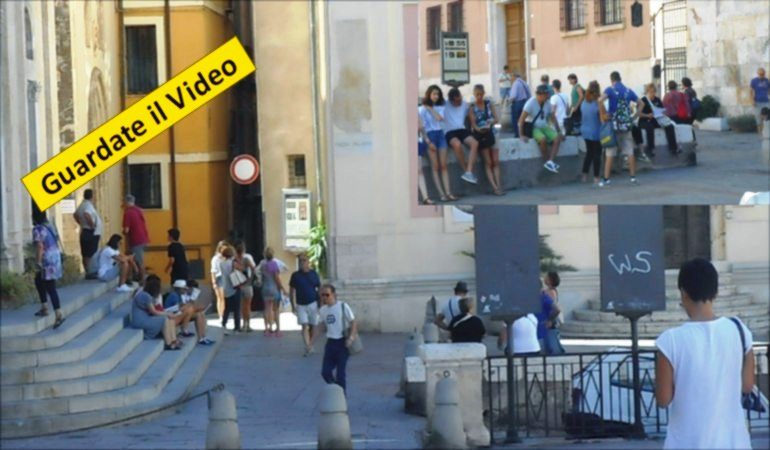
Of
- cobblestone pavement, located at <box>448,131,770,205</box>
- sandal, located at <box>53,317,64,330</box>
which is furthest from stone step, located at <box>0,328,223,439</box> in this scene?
cobblestone pavement, located at <box>448,131,770,205</box>

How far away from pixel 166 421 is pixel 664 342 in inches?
444

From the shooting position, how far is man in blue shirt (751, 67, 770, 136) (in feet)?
20.7

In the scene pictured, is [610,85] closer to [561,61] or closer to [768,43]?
[561,61]

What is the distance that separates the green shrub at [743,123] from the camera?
251 inches

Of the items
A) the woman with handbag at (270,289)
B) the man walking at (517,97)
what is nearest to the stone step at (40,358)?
the woman with handbag at (270,289)

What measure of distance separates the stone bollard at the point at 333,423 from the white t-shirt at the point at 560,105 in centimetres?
711

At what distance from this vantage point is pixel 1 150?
21375 millimetres

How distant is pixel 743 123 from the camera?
21.1 feet

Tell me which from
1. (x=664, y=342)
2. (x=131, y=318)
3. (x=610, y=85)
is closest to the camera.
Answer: (x=664, y=342)

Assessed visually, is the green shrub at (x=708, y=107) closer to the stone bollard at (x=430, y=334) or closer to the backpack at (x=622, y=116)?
the backpack at (x=622, y=116)

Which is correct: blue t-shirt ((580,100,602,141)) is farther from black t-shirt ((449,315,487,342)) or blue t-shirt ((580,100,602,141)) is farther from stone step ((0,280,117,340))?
stone step ((0,280,117,340))

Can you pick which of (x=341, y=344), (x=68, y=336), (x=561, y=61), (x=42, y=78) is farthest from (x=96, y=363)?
(x=561, y=61)

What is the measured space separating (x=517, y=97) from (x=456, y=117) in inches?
22.6

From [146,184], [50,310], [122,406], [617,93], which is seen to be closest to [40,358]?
[122,406]
